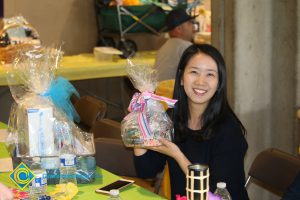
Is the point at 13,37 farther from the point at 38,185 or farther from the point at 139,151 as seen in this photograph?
the point at 38,185

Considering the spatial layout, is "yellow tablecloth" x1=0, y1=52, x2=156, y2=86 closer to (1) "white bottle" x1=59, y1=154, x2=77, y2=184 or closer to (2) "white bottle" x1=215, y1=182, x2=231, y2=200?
(1) "white bottle" x1=59, y1=154, x2=77, y2=184

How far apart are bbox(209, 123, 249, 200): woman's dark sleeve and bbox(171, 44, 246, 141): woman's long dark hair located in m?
0.06

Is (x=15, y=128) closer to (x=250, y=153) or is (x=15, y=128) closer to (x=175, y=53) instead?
(x=250, y=153)

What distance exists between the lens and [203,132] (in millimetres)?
2496

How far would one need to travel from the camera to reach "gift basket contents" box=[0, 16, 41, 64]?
5.07 metres

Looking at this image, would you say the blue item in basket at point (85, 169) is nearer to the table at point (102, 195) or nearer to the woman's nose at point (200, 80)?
the table at point (102, 195)

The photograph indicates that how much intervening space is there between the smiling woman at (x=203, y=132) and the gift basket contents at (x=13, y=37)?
2.73m

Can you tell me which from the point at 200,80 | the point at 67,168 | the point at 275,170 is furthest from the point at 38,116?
the point at 275,170

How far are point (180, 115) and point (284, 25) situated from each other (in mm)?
1175

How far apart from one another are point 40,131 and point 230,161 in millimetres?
811

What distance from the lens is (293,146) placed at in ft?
11.2

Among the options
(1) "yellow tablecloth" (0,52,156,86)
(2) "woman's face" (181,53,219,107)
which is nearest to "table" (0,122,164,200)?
(2) "woman's face" (181,53,219,107)

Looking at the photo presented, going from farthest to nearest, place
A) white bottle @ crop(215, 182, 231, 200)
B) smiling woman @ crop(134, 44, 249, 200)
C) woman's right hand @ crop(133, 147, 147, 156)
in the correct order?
woman's right hand @ crop(133, 147, 147, 156)
smiling woman @ crop(134, 44, 249, 200)
white bottle @ crop(215, 182, 231, 200)

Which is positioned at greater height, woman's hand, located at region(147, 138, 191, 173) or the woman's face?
the woman's face
